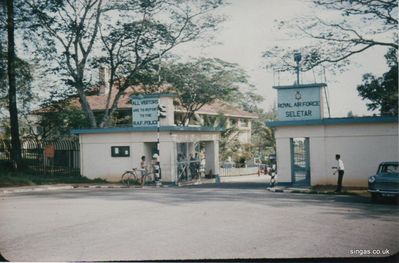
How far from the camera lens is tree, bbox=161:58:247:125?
92.7ft

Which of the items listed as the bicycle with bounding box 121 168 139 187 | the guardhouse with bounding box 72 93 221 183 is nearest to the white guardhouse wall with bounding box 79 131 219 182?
the guardhouse with bounding box 72 93 221 183

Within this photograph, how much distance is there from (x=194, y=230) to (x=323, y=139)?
9.71 meters

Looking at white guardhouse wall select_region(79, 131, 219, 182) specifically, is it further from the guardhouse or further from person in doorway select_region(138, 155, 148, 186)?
person in doorway select_region(138, 155, 148, 186)

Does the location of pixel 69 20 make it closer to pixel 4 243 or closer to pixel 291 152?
pixel 291 152

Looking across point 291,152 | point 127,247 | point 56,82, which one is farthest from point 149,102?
point 127,247

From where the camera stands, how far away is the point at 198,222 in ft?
27.3

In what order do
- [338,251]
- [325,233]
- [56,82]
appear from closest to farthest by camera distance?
[338,251] < [325,233] < [56,82]

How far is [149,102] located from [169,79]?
9279 millimetres

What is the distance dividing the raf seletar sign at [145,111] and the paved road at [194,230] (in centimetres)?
820

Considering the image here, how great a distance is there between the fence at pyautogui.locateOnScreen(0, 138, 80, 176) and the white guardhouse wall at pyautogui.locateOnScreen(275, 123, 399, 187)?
36.7 ft

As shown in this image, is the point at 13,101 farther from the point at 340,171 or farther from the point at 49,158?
the point at 340,171

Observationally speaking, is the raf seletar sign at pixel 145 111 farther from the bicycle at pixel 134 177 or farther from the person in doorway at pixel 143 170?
the bicycle at pixel 134 177

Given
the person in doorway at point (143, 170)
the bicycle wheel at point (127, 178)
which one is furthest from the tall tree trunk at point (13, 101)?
the person in doorway at point (143, 170)

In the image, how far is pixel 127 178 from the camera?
18.9 m
